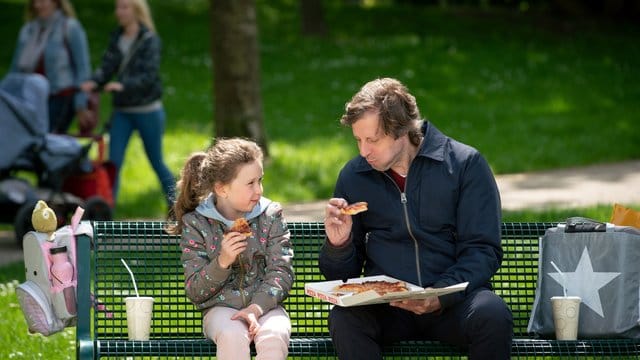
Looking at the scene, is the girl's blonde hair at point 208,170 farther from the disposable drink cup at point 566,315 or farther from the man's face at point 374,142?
the disposable drink cup at point 566,315

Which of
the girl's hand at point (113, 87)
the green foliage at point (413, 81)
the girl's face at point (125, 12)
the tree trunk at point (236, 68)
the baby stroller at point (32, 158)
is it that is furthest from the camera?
the green foliage at point (413, 81)

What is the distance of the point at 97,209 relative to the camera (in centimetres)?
963

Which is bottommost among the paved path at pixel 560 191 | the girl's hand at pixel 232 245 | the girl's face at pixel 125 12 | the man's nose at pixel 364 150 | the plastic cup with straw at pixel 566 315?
the plastic cup with straw at pixel 566 315

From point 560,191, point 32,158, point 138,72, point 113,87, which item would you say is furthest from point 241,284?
point 560,191

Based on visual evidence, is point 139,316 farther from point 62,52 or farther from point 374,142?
point 62,52

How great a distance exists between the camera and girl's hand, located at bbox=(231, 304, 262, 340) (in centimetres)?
499

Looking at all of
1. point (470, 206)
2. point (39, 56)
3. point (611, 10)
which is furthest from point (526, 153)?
point (611, 10)

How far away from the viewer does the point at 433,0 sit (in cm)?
2631

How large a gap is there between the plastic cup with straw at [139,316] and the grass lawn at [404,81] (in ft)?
3.97

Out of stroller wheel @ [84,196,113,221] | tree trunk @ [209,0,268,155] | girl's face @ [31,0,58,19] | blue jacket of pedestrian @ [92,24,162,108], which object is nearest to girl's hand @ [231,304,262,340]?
stroller wheel @ [84,196,113,221]

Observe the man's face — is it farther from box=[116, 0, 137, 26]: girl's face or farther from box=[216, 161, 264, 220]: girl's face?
box=[116, 0, 137, 26]: girl's face

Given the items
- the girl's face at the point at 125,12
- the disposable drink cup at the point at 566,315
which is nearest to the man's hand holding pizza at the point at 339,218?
the disposable drink cup at the point at 566,315

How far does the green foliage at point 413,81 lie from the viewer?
41.9 feet

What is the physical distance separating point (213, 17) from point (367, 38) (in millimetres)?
9270
